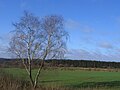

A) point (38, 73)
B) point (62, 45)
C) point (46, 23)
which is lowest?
point (38, 73)

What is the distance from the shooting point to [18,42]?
30938mm

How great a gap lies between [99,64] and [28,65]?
391ft

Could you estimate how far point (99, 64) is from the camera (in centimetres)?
14875

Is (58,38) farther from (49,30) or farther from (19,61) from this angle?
(19,61)

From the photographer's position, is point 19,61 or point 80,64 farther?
point 80,64

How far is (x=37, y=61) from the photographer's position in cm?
3130

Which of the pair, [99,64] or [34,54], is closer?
[34,54]

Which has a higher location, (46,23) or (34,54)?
(46,23)

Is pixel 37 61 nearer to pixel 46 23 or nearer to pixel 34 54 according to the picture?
pixel 34 54

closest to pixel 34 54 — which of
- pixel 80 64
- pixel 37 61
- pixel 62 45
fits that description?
pixel 37 61

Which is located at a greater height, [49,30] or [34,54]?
[49,30]

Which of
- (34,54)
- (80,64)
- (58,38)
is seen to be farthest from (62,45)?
(80,64)

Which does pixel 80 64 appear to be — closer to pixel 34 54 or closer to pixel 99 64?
pixel 99 64

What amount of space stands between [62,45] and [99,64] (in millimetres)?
119858
